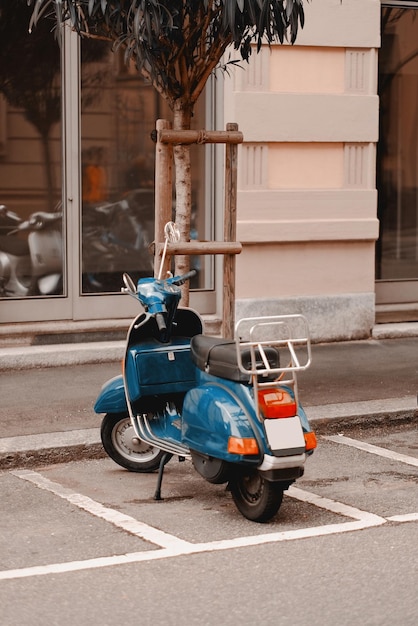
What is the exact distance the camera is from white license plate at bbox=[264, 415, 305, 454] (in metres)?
6.11

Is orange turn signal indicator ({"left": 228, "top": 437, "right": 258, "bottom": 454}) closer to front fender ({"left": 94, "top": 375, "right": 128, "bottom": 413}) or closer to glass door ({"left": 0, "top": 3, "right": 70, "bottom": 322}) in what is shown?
front fender ({"left": 94, "top": 375, "right": 128, "bottom": 413})

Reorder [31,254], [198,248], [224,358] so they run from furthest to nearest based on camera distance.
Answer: [31,254], [198,248], [224,358]

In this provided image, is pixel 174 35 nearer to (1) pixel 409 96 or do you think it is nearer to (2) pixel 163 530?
(2) pixel 163 530

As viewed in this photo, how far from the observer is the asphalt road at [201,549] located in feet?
16.1

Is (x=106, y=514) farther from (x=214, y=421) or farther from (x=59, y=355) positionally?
(x=59, y=355)

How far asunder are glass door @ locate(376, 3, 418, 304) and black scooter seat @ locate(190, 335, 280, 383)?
21.1 feet

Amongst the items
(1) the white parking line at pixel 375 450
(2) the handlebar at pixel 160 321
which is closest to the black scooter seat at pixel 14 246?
(1) the white parking line at pixel 375 450

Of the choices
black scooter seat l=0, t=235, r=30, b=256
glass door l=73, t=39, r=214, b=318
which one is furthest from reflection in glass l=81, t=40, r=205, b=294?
black scooter seat l=0, t=235, r=30, b=256

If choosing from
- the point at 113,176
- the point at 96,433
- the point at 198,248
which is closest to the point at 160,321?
the point at 198,248

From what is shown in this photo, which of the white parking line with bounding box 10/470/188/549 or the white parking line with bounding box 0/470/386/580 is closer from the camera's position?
the white parking line with bounding box 0/470/386/580

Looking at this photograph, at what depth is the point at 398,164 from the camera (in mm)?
12992

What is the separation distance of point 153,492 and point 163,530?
0.82 m

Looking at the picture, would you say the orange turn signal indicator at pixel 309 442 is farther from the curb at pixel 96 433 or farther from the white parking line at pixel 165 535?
the curb at pixel 96 433

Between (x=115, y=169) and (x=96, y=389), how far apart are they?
2659mm
